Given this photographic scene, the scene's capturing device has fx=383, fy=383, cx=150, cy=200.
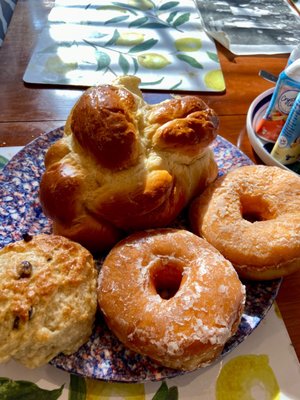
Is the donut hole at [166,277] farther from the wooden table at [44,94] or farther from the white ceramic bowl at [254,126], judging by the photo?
the white ceramic bowl at [254,126]

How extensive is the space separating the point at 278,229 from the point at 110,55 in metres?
0.94

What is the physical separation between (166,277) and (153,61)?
910mm

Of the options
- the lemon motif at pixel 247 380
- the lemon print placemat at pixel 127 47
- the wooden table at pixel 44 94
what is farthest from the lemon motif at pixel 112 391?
the lemon print placemat at pixel 127 47

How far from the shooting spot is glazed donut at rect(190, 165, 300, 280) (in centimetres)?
77

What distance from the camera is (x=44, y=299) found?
64 centimetres

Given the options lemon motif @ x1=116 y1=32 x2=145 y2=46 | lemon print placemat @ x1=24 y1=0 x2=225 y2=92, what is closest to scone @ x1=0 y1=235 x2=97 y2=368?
lemon print placemat @ x1=24 y1=0 x2=225 y2=92

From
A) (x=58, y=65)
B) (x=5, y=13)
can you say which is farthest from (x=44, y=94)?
(x=5, y=13)

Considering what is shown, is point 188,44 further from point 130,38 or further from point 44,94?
point 44,94

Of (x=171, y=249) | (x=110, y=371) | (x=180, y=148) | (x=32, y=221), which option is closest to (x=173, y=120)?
(x=180, y=148)

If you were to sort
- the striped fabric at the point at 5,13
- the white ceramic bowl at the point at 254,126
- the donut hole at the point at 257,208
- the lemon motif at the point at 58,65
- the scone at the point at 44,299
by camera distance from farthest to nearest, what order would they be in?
the striped fabric at the point at 5,13 < the lemon motif at the point at 58,65 < the white ceramic bowl at the point at 254,126 < the donut hole at the point at 257,208 < the scone at the point at 44,299

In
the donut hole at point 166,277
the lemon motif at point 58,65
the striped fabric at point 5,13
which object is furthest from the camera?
the striped fabric at point 5,13

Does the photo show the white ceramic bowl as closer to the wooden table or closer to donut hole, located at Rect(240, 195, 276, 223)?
the wooden table

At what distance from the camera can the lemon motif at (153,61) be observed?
1.37 metres

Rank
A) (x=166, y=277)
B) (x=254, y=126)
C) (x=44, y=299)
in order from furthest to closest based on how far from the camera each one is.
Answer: (x=254, y=126), (x=166, y=277), (x=44, y=299)
